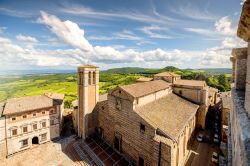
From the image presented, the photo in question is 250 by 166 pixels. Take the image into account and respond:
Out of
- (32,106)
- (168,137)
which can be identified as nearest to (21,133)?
(32,106)

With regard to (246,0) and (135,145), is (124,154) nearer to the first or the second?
(135,145)

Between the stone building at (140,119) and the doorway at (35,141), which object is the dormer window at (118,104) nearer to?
the stone building at (140,119)

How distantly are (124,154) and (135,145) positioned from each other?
3191mm

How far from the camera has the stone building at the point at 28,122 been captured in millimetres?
22984

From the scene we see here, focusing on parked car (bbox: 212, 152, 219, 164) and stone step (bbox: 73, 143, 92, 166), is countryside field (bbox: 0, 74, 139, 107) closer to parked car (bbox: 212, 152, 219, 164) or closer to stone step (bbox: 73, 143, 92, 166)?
stone step (bbox: 73, 143, 92, 166)

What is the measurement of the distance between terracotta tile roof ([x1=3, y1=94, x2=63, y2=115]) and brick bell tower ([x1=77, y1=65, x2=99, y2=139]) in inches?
202

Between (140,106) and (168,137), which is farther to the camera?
(140,106)

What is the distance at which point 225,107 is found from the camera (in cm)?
2745

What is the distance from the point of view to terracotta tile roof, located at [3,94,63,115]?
23.3 metres

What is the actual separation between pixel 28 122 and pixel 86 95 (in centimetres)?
1015

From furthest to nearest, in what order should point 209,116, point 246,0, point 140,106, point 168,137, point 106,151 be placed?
point 209,116 → point 106,151 → point 140,106 → point 168,137 → point 246,0

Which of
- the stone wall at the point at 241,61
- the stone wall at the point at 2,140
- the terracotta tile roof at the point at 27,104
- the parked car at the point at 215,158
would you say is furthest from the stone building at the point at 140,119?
the stone wall at the point at 2,140

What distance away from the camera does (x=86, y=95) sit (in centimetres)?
2605

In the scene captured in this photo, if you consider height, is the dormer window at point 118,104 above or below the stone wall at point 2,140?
above
